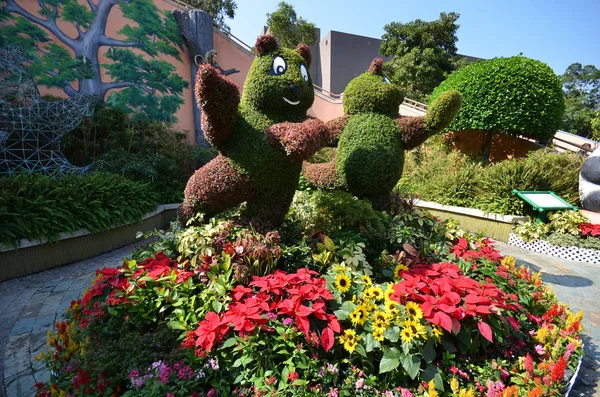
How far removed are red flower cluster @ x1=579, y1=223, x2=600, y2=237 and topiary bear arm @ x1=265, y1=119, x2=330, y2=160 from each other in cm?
501

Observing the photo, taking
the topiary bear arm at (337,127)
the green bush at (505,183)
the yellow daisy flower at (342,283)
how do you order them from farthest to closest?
the green bush at (505,183), the topiary bear arm at (337,127), the yellow daisy flower at (342,283)

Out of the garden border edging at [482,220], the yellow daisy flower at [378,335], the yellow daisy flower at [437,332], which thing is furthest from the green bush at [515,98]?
the yellow daisy flower at [378,335]

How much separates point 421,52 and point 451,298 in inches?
700

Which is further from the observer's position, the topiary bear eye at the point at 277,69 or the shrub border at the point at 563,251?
the shrub border at the point at 563,251

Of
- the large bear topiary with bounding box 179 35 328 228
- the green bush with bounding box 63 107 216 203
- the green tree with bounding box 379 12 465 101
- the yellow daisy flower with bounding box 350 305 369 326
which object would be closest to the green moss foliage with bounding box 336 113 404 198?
the large bear topiary with bounding box 179 35 328 228

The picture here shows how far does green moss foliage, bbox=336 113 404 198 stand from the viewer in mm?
3961

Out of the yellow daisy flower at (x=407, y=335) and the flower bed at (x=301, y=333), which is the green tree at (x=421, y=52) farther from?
the yellow daisy flower at (x=407, y=335)

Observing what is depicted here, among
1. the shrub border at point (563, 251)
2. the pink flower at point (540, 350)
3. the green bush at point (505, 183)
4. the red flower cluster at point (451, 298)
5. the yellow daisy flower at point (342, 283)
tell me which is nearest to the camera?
the red flower cluster at point (451, 298)

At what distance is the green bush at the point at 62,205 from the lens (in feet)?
12.7

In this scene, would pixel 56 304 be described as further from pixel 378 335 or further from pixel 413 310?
pixel 413 310

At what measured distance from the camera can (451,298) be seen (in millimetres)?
1971

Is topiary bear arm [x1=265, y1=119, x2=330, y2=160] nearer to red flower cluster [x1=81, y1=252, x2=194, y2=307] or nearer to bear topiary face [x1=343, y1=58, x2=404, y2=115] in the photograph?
red flower cluster [x1=81, y1=252, x2=194, y2=307]

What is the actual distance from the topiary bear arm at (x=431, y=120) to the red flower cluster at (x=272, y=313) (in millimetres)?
2686

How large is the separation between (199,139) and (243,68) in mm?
3715
